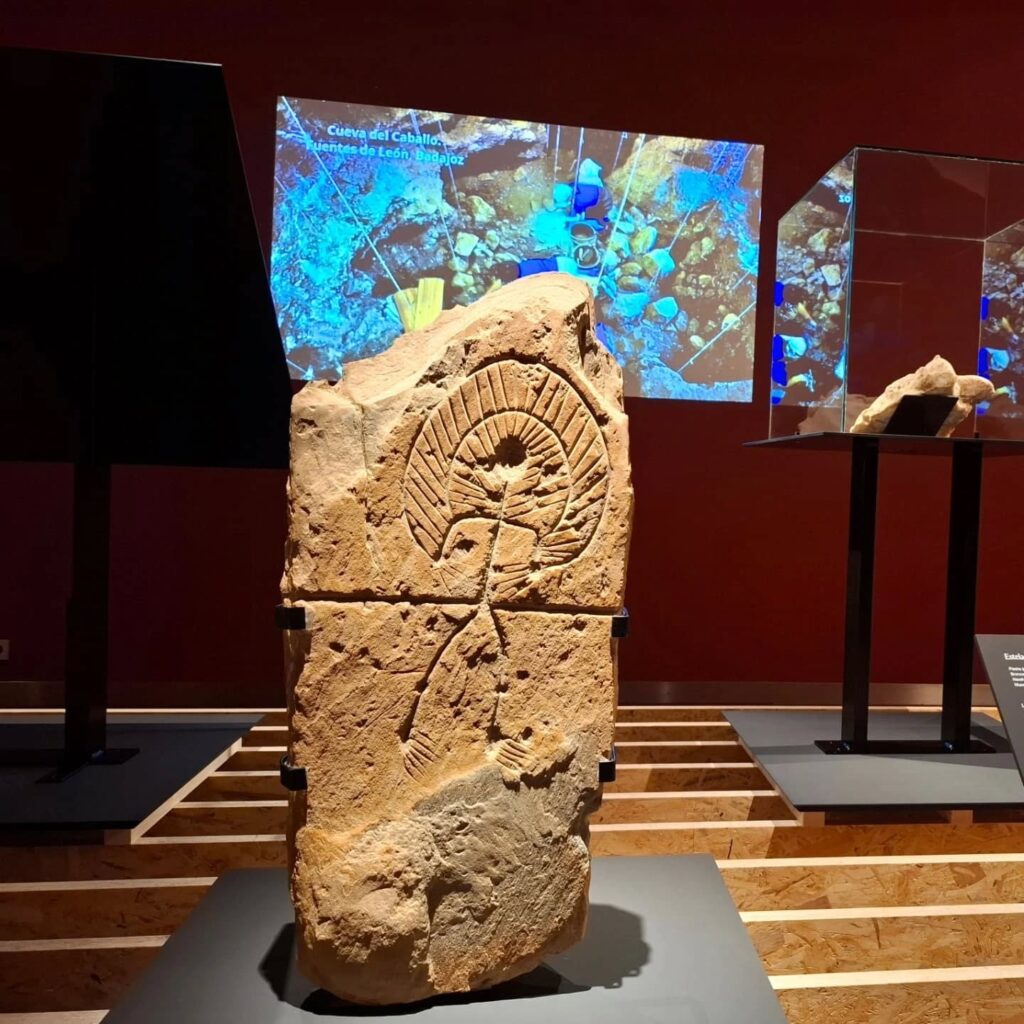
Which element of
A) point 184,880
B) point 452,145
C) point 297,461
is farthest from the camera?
point 452,145

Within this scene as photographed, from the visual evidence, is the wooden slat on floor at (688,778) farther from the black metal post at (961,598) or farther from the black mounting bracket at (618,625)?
the black mounting bracket at (618,625)

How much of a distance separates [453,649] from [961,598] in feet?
6.77

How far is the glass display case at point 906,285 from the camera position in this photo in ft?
9.69

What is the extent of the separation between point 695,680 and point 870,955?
1.70 metres

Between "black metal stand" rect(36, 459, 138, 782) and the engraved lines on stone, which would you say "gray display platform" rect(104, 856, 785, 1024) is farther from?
the engraved lines on stone

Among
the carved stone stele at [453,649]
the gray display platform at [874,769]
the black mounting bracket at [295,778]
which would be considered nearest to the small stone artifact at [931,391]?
the gray display platform at [874,769]

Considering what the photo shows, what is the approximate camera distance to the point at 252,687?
3811 millimetres

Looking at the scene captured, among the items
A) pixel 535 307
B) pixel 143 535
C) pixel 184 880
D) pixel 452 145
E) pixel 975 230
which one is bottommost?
pixel 184 880

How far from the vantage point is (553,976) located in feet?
6.33

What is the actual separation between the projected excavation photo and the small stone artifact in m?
1.11

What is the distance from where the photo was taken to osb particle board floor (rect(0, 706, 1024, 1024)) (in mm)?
2234

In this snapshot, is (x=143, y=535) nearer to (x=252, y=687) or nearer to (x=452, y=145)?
(x=252, y=687)

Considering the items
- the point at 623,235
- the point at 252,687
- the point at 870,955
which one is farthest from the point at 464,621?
the point at 623,235

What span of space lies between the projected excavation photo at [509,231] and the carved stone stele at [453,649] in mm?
1854
